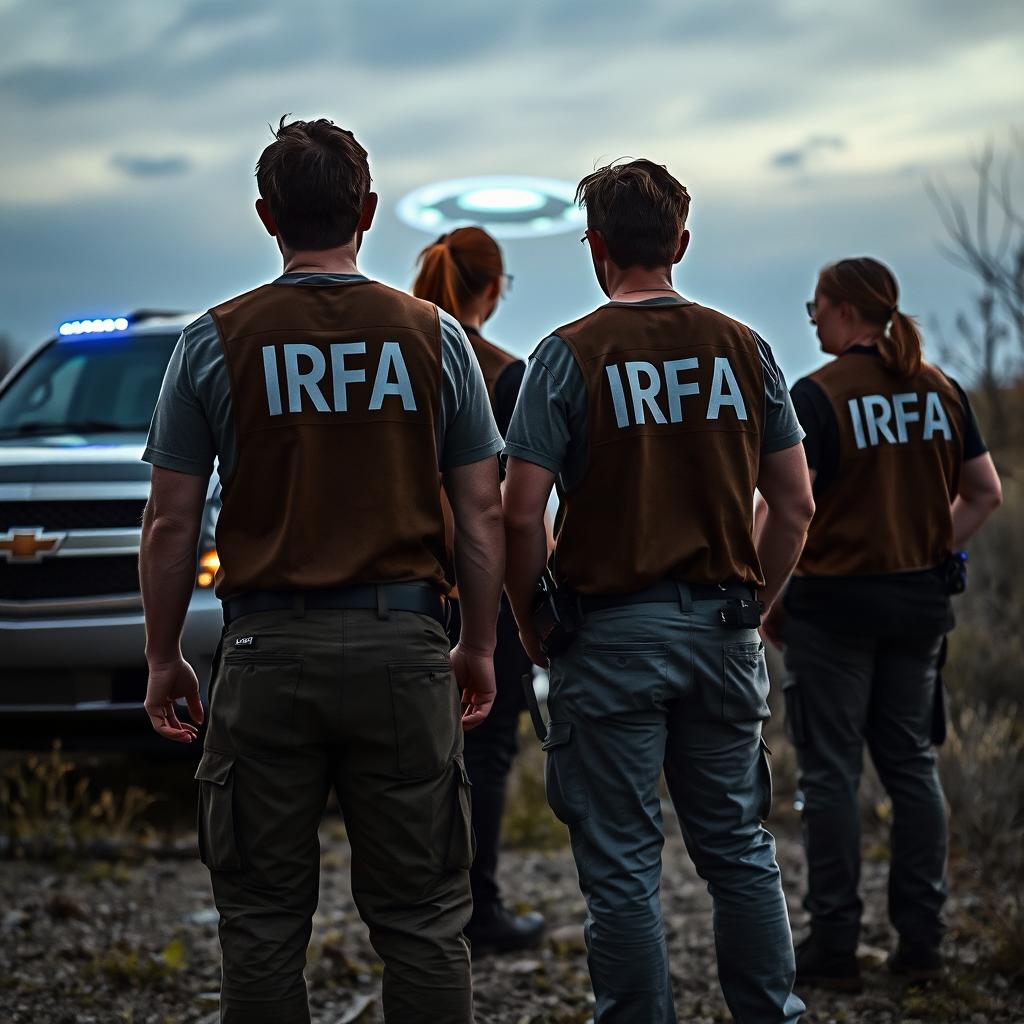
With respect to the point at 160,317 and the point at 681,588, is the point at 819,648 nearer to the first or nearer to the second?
the point at 681,588

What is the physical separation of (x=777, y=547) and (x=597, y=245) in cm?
83

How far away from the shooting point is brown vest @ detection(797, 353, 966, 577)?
156 inches

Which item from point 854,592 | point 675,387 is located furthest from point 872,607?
point 675,387

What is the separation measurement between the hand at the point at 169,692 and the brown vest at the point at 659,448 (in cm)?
85

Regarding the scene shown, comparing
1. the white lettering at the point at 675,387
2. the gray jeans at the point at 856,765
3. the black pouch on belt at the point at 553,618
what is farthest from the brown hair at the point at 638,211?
the gray jeans at the point at 856,765

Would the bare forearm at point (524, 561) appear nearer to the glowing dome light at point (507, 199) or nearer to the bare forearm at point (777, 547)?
the bare forearm at point (777, 547)

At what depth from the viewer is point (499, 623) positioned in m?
4.22

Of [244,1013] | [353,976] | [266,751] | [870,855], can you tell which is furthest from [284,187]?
[870,855]

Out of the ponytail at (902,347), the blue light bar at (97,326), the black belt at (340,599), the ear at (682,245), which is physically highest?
the blue light bar at (97,326)

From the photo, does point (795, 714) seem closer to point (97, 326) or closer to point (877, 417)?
point (877, 417)

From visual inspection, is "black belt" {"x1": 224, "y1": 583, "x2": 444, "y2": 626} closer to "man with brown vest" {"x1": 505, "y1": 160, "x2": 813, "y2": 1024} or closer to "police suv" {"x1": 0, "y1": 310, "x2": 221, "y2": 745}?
"man with brown vest" {"x1": 505, "y1": 160, "x2": 813, "y2": 1024}

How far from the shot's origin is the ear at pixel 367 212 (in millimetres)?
2809

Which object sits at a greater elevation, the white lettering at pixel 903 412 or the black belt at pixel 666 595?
the white lettering at pixel 903 412

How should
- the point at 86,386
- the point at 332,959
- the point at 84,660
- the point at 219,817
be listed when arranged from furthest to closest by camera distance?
the point at 86,386, the point at 84,660, the point at 332,959, the point at 219,817
